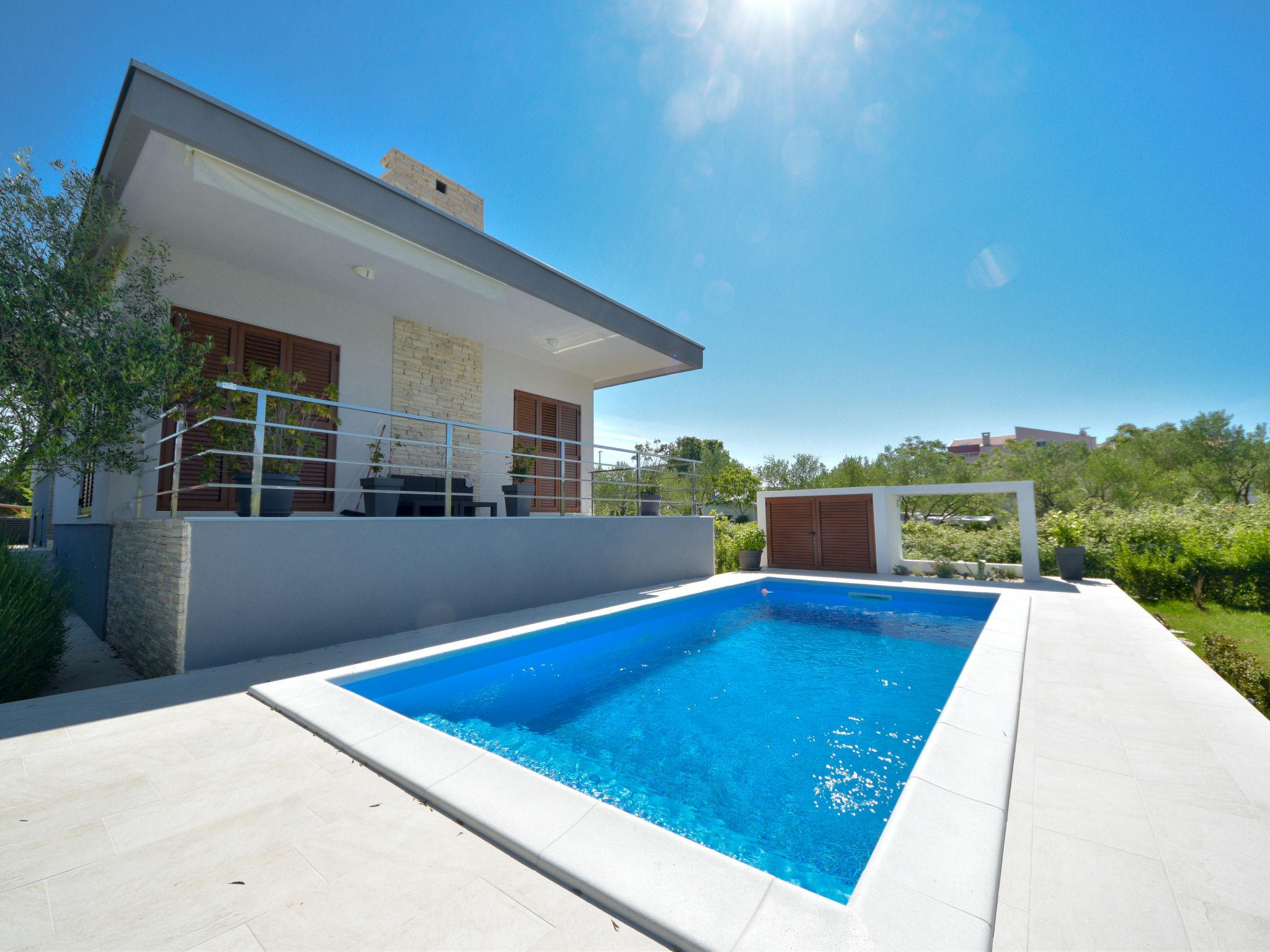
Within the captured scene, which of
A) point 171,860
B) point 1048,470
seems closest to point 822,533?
point 171,860

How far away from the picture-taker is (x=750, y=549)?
41.3ft

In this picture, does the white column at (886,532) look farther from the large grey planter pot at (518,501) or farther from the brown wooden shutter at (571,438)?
the large grey planter pot at (518,501)

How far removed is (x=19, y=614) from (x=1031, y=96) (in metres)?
14.1

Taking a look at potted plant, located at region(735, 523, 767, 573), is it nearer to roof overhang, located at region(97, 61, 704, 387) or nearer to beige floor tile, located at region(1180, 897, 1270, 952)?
roof overhang, located at region(97, 61, 704, 387)

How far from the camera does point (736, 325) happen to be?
17.4m

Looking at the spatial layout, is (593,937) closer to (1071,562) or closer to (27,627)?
(27,627)

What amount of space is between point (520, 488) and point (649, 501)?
2.54 metres

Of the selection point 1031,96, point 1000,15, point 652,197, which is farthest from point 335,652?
point 1031,96

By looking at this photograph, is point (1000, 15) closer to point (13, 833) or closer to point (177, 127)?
point (177, 127)

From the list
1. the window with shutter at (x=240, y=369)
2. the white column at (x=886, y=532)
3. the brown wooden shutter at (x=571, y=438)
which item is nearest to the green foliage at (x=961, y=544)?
the white column at (x=886, y=532)

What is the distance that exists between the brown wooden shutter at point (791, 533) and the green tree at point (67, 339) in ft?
38.2

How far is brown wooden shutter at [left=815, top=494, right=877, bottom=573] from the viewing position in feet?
39.7

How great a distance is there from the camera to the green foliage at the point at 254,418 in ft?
18.2

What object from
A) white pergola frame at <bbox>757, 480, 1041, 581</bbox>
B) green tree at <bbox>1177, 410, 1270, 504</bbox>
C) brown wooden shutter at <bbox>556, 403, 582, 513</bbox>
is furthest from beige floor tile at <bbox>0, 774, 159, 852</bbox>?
green tree at <bbox>1177, 410, 1270, 504</bbox>
